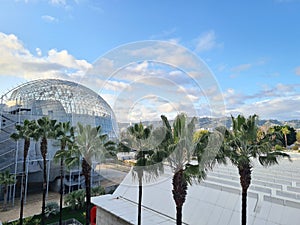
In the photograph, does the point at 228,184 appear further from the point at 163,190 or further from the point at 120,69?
the point at 120,69

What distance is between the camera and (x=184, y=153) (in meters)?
8.62

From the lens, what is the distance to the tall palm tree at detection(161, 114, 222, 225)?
8492 mm

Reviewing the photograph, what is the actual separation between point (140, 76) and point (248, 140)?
204 inches

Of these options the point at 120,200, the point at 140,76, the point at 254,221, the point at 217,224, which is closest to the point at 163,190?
the point at 120,200

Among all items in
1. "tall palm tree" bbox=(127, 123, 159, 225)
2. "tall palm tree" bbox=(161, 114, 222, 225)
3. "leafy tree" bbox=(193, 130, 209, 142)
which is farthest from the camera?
"tall palm tree" bbox=(127, 123, 159, 225)

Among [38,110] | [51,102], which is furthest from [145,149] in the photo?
[51,102]

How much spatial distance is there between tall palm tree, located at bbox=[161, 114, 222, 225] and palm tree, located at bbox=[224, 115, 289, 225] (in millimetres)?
1038

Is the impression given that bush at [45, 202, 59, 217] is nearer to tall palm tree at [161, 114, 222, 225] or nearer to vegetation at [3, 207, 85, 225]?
vegetation at [3, 207, 85, 225]

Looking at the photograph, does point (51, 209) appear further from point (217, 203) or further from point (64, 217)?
point (217, 203)

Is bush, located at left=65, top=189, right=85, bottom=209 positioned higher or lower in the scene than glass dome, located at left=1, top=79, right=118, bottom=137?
lower

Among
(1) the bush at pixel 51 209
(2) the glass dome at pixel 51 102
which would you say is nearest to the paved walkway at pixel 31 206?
(1) the bush at pixel 51 209

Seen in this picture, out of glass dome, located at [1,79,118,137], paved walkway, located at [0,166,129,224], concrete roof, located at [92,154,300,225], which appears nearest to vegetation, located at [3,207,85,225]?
paved walkway, located at [0,166,129,224]

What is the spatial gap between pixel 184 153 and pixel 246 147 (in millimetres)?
2848

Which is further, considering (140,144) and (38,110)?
(38,110)
